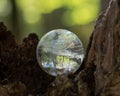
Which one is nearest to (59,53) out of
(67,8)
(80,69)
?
(80,69)

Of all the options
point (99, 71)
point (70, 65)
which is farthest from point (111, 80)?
point (70, 65)

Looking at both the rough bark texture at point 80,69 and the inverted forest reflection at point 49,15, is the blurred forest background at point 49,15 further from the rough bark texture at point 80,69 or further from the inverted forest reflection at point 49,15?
the rough bark texture at point 80,69

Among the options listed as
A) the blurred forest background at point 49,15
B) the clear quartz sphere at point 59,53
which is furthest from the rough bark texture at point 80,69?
the blurred forest background at point 49,15

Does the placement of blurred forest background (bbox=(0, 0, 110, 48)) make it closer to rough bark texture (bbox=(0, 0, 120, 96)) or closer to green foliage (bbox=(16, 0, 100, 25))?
green foliage (bbox=(16, 0, 100, 25))

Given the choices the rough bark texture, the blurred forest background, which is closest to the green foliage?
the blurred forest background

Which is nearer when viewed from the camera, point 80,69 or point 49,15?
point 80,69

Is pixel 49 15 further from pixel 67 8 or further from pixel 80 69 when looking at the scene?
pixel 80 69
